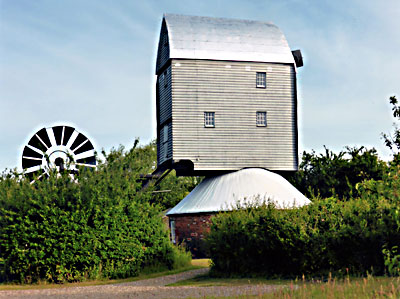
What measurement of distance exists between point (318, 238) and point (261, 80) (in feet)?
70.2

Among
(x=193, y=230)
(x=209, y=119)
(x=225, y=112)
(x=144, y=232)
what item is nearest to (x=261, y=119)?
(x=225, y=112)

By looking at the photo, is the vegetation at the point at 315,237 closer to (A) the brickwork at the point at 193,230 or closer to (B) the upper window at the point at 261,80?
(A) the brickwork at the point at 193,230

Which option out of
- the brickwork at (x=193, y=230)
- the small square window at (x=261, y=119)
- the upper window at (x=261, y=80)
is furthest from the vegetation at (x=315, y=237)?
the upper window at (x=261, y=80)

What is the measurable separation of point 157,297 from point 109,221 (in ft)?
23.3

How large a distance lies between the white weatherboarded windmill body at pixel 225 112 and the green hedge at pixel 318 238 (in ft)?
50.3

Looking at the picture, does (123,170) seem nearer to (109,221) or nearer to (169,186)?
(109,221)

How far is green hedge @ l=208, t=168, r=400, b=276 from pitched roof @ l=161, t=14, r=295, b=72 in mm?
19483

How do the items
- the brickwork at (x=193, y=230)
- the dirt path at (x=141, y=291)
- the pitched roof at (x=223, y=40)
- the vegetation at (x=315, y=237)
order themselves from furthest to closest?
the pitched roof at (x=223, y=40)
the brickwork at (x=193, y=230)
the vegetation at (x=315, y=237)
the dirt path at (x=141, y=291)

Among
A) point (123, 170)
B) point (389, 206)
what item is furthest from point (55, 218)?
point (389, 206)

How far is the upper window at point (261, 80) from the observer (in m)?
39.6

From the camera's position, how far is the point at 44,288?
21.2 meters

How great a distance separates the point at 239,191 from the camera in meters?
37.1

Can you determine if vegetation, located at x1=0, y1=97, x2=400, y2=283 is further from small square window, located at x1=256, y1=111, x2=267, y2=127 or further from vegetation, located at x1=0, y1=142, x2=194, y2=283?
small square window, located at x1=256, y1=111, x2=267, y2=127

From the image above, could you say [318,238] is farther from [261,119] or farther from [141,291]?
[261,119]
